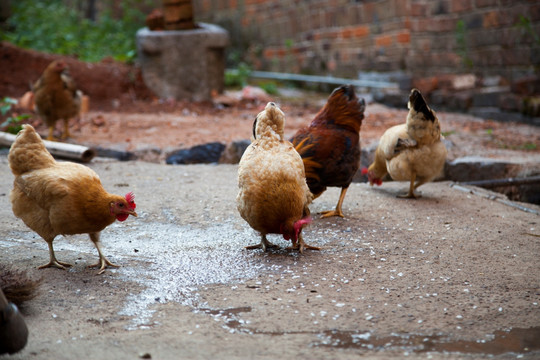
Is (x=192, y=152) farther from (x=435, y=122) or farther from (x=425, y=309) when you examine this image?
(x=425, y=309)

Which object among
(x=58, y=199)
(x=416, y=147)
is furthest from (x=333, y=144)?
(x=58, y=199)

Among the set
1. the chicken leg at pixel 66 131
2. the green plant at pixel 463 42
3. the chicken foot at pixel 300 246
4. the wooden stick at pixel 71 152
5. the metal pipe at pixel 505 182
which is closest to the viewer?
the chicken foot at pixel 300 246

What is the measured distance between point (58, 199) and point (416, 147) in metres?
3.13

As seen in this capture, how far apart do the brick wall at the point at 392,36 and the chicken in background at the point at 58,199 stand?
276 inches

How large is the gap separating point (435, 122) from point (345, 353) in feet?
10.1

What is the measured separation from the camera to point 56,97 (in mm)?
7727

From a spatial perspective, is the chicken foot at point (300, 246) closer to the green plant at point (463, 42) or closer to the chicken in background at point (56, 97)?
the chicken in background at point (56, 97)

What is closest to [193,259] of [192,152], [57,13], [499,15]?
[192,152]

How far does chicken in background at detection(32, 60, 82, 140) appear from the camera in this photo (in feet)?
25.4

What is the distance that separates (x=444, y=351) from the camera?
8.79ft

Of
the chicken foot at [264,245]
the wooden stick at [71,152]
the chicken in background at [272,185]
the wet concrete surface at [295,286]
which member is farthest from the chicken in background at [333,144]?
the wooden stick at [71,152]

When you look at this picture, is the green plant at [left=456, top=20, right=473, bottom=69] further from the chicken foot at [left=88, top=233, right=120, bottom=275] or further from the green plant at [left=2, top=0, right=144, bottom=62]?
the chicken foot at [left=88, top=233, right=120, bottom=275]

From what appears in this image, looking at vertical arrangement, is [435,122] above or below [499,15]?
below

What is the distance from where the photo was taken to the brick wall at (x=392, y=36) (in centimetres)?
895
